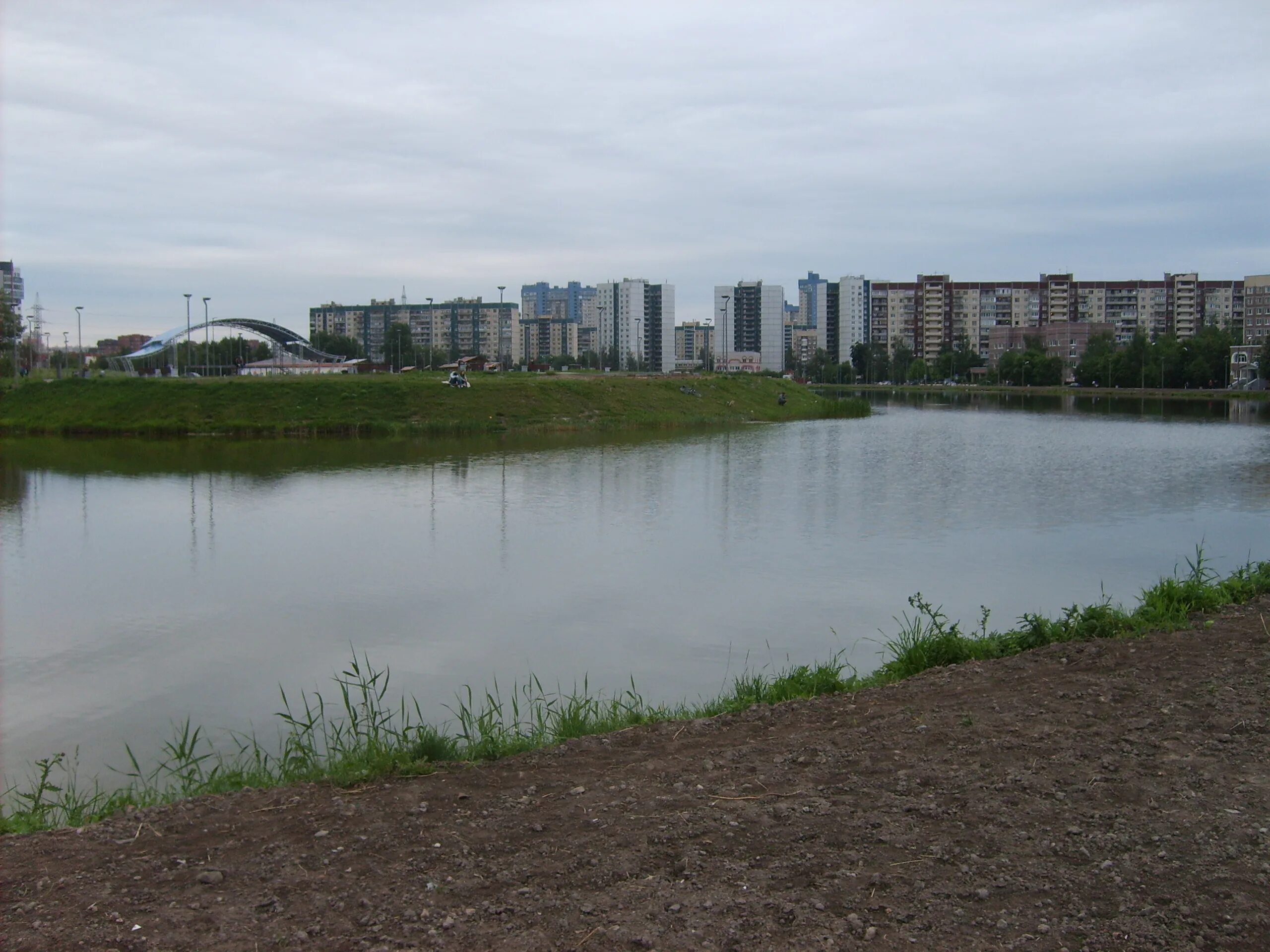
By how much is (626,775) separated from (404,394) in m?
39.5

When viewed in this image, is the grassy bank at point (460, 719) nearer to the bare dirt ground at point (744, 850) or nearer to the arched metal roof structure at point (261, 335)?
the bare dirt ground at point (744, 850)

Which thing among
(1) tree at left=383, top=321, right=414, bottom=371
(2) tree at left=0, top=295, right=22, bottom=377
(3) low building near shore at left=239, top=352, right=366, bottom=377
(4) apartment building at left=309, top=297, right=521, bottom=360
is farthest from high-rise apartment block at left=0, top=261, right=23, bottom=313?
(4) apartment building at left=309, top=297, right=521, bottom=360

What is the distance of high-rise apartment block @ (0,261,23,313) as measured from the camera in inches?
2419

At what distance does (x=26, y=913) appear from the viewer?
417 cm

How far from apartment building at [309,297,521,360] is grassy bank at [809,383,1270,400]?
1820 inches

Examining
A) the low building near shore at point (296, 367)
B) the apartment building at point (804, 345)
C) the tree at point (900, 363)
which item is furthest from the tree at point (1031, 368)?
the low building near shore at point (296, 367)

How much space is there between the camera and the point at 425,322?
14188cm

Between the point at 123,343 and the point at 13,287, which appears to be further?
the point at 123,343

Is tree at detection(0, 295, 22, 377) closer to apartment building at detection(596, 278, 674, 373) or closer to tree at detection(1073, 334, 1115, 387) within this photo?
apartment building at detection(596, 278, 674, 373)

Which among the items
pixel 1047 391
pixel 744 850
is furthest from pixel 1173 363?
pixel 744 850

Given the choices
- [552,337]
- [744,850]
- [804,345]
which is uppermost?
[552,337]

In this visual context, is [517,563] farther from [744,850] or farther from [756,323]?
[756,323]

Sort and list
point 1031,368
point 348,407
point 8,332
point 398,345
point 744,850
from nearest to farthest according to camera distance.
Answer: point 744,850 < point 348,407 < point 8,332 < point 398,345 < point 1031,368

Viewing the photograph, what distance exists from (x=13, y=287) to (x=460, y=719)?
231ft
